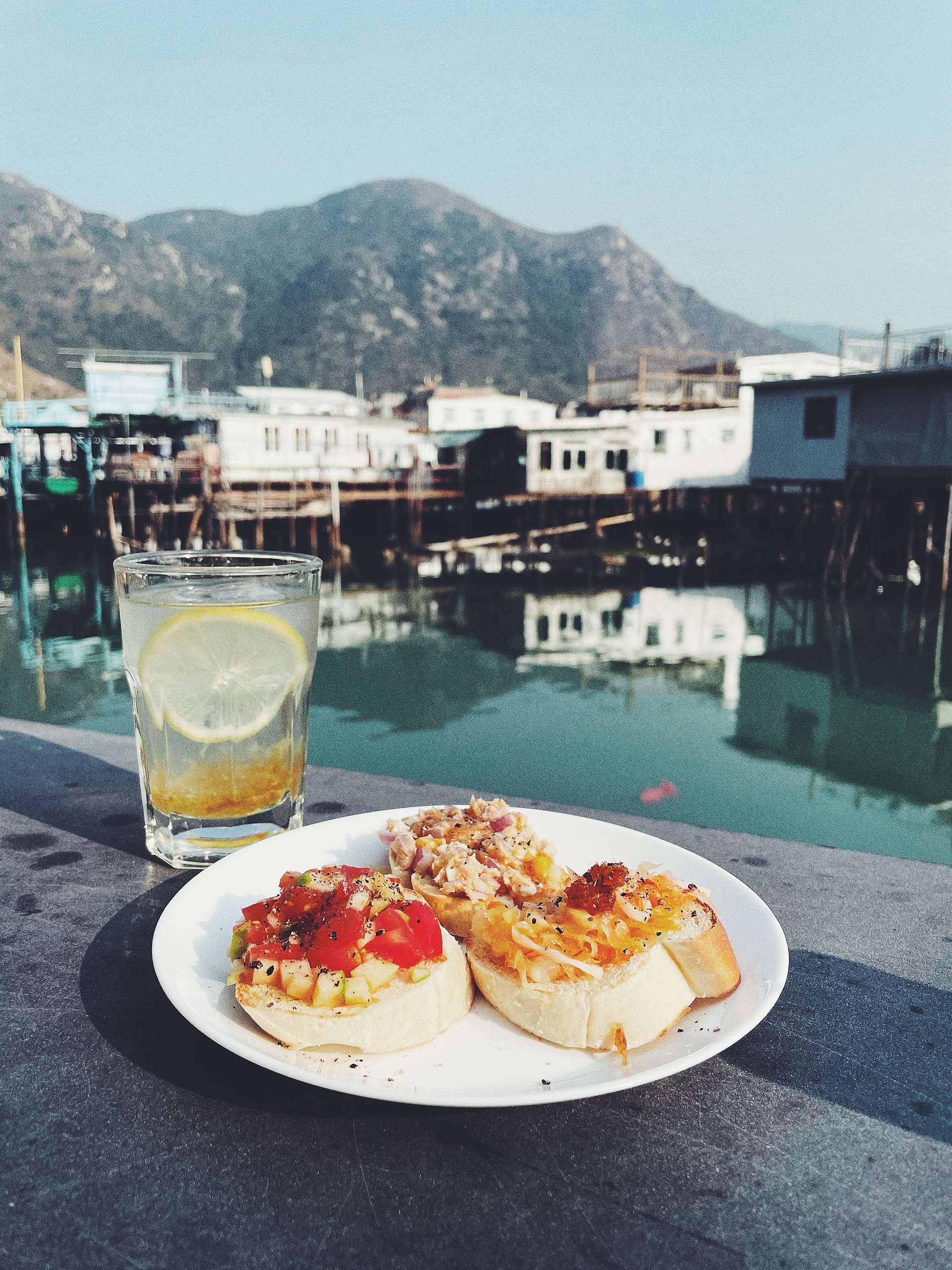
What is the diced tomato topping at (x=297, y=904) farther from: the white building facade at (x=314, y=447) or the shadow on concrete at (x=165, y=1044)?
the white building facade at (x=314, y=447)

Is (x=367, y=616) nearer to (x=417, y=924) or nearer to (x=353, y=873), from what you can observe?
(x=353, y=873)

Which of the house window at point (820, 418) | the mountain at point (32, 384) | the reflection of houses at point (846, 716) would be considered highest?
the mountain at point (32, 384)

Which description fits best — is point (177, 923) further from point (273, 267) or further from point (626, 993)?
point (273, 267)

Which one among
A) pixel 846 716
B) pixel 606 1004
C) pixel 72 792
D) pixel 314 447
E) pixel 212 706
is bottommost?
pixel 846 716

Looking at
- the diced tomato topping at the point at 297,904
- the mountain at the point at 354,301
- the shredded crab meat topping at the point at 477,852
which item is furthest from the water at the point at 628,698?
the mountain at the point at 354,301

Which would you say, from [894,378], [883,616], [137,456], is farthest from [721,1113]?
[137,456]

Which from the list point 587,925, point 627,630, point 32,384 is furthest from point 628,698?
point 32,384

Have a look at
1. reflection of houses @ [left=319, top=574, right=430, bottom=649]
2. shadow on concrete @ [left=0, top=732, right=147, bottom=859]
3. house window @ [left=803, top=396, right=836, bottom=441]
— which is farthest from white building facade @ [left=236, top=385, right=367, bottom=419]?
shadow on concrete @ [left=0, top=732, right=147, bottom=859]
